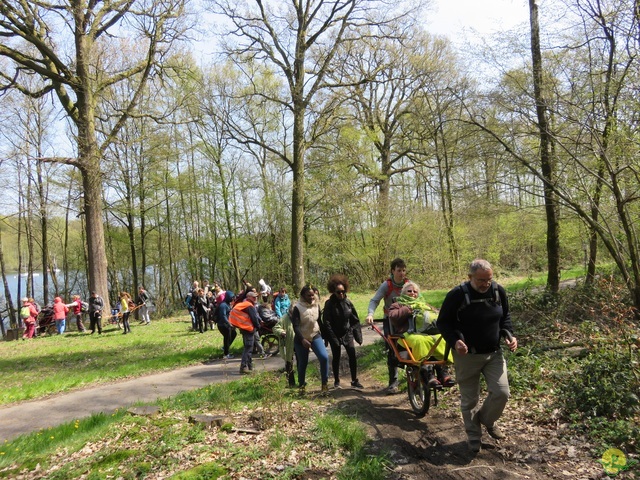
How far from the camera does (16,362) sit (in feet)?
41.3

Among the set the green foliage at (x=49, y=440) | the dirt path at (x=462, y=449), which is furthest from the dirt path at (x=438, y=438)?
the green foliage at (x=49, y=440)

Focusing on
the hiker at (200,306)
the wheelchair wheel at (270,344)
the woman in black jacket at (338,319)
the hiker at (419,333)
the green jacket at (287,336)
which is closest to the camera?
the hiker at (419,333)

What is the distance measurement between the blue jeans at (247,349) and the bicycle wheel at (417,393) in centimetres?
433

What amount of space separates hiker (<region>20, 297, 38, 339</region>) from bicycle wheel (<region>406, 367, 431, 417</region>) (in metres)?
18.8

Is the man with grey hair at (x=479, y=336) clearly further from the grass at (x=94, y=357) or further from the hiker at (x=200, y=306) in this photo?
the hiker at (x=200, y=306)

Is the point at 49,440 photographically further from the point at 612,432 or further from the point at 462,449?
the point at 612,432

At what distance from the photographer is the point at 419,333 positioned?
5.78 m

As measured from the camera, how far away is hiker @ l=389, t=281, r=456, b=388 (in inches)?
208

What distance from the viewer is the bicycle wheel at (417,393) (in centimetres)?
540

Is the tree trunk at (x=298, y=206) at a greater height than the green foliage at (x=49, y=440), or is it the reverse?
the tree trunk at (x=298, y=206)

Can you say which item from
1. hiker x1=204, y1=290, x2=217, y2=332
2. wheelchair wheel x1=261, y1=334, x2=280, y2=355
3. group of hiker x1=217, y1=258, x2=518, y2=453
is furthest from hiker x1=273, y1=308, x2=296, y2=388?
hiker x1=204, y1=290, x2=217, y2=332

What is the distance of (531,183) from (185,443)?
8.13 metres

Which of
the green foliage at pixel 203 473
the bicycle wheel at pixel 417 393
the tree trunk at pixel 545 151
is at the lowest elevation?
the green foliage at pixel 203 473

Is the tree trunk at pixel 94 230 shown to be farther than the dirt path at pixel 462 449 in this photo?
Yes
